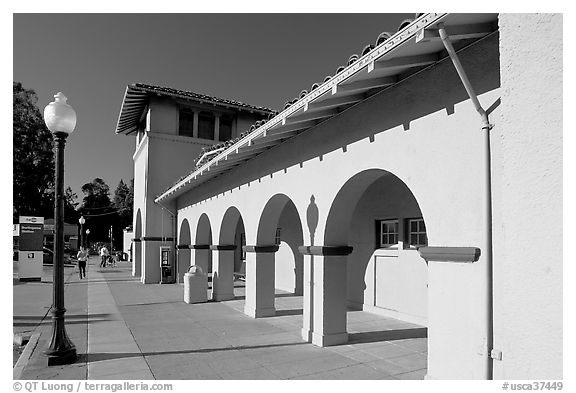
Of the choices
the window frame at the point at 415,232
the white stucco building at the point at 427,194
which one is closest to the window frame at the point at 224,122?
the white stucco building at the point at 427,194

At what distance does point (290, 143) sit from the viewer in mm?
8445

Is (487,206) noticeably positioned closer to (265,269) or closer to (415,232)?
(415,232)

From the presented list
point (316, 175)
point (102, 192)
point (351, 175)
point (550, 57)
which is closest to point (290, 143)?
point (316, 175)

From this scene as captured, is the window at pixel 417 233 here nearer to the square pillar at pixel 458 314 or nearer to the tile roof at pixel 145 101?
the square pillar at pixel 458 314

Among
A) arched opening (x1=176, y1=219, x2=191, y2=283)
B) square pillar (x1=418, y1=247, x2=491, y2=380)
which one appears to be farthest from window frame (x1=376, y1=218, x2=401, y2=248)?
arched opening (x1=176, y1=219, x2=191, y2=283)

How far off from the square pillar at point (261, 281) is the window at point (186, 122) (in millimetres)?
10988

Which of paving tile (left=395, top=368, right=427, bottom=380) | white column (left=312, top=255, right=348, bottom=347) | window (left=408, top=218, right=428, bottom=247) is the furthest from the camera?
window (left=408, top=218, right=428, bottom=247)

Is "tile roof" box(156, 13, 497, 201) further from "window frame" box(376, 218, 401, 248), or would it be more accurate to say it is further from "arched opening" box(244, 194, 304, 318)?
"window frame" box(376, 218, 401, 248)

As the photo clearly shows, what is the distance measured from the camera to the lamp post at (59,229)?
6250 millimetres

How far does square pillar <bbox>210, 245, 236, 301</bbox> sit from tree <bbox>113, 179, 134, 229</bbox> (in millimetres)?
57528

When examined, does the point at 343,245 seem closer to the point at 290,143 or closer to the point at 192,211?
the point at 290,143

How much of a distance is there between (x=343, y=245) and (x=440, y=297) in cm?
272

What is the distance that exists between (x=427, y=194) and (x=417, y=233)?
4.28m

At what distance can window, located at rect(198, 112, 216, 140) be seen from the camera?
1983 cm
